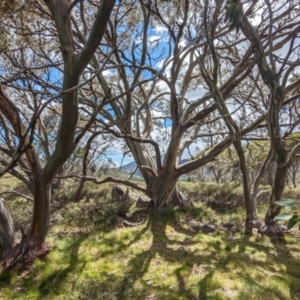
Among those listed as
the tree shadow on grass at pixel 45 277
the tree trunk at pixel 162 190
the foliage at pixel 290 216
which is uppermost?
the tree trunk at pixel 162 190

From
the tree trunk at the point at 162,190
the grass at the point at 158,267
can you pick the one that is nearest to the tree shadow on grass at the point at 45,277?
the grass at the point at 158,267

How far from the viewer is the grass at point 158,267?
3990 millimetres

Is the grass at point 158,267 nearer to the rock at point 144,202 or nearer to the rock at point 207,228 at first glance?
the rock at point 207,228

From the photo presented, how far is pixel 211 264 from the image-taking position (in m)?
4.87

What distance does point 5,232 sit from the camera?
16.2ft

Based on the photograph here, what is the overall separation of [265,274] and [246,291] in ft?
2.45

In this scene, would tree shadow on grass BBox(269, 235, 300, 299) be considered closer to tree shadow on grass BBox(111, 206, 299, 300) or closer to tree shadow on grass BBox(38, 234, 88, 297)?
tree shadow on grass BBox(111, 206, 299, 300)

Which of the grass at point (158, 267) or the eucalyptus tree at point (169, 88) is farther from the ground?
the eucalyptus tree at point (169, 88)

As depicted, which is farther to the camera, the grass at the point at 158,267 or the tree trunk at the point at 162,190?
the tree trunk at the point at 162,190

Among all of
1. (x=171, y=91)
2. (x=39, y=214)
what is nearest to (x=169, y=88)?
(x=171, y=91)

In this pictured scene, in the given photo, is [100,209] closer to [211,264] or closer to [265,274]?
[211,264]

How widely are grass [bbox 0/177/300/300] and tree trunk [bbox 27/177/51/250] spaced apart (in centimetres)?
35

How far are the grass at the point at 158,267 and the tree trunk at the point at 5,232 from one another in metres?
0.53

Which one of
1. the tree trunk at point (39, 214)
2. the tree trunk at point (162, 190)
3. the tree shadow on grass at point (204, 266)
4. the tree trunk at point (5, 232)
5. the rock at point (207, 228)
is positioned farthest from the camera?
the tree trunk at point (162, 190)
